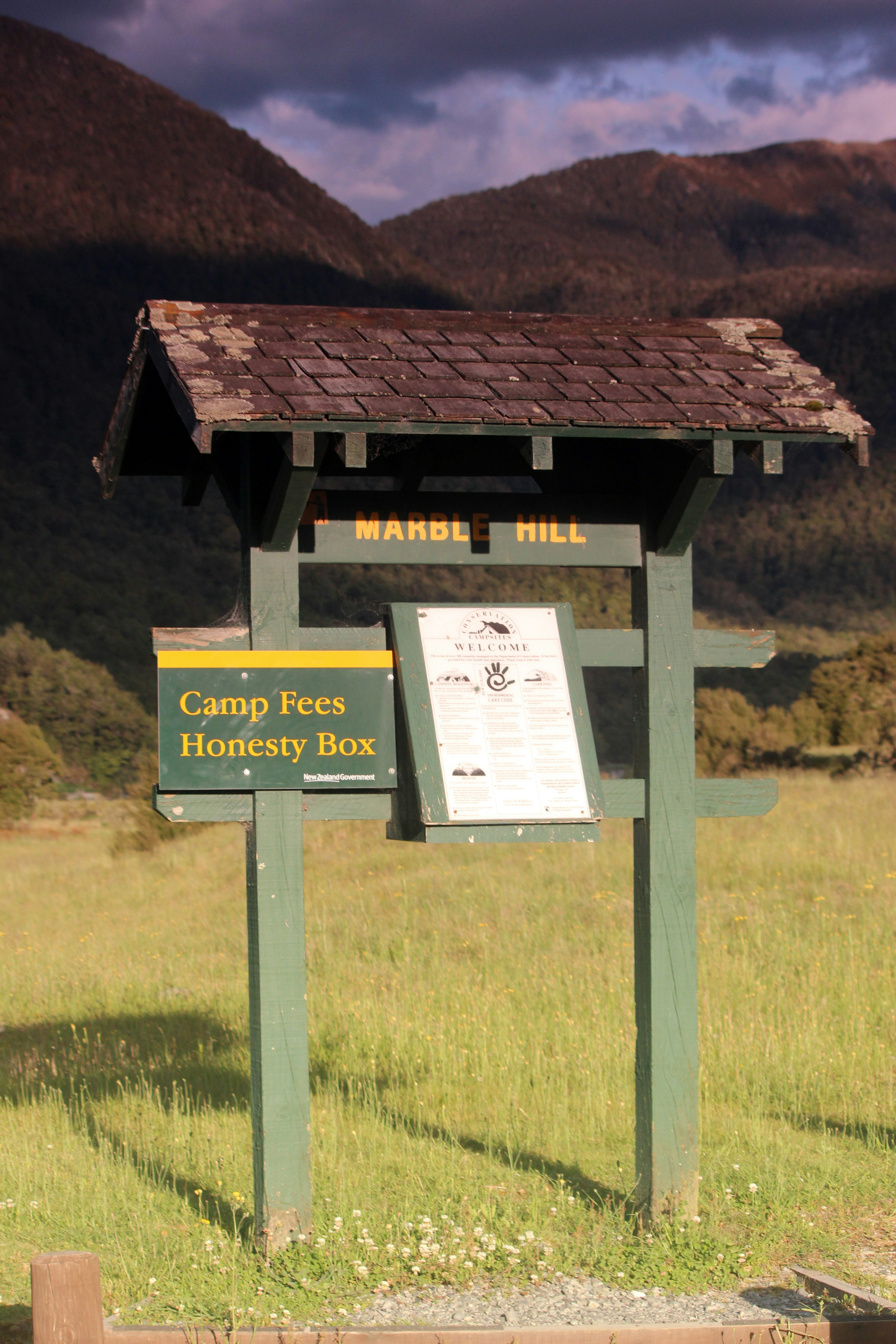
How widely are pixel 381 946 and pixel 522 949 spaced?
47.9 inches

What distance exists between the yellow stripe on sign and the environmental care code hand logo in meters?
0.38

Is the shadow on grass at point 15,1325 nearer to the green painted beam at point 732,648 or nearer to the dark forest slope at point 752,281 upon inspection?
the green painted beam at point 732,648

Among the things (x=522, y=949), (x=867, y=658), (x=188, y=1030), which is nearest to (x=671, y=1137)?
(x=188, y=1030)

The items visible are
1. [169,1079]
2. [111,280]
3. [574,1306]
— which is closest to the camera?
[574,1306]

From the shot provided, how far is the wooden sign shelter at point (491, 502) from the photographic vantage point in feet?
15.6

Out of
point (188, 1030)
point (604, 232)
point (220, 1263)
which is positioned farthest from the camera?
point (604, 232)

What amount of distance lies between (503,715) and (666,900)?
1.00m

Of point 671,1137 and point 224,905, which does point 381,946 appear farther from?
point 671,1137

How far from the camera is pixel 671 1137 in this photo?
510cm

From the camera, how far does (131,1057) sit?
8.09m

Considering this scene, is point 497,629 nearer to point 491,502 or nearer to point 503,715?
point 503,715

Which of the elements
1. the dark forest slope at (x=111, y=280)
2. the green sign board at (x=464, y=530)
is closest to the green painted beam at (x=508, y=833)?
the green sign board at (x=464, y=530)

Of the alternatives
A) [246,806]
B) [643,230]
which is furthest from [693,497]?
[643,230]

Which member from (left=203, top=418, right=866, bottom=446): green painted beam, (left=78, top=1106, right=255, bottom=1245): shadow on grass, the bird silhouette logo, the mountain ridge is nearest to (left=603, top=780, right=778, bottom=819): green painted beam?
the bird silhouette logo
